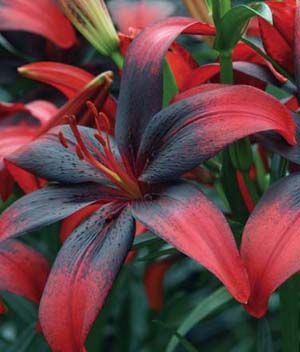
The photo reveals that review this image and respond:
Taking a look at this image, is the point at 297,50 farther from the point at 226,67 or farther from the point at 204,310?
the point at 204,310

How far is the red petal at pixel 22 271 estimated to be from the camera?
1.99 ft

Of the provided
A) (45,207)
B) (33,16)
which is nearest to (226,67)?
(45,207)

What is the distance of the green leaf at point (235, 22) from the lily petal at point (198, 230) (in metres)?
0.10

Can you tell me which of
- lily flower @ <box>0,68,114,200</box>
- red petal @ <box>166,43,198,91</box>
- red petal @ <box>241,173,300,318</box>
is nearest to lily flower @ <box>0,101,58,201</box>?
lily flower @ <box>0,68,114,200</box>

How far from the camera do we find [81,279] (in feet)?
1.81

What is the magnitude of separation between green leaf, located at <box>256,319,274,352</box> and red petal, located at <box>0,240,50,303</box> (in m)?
0.18

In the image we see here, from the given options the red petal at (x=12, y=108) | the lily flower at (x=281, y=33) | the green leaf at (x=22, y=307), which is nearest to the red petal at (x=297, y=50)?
the lily flower at (x=281, y=33)

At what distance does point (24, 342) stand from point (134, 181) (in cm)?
23

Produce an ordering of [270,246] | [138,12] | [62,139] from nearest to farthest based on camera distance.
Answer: [270,246]
[62,139]
[138,12]

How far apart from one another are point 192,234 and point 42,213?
11cm

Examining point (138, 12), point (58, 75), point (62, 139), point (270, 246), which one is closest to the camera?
point (270, 246)

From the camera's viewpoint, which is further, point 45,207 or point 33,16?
point 33,16

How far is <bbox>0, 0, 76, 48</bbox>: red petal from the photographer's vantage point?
80cm

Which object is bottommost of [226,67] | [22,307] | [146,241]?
[22,307]
